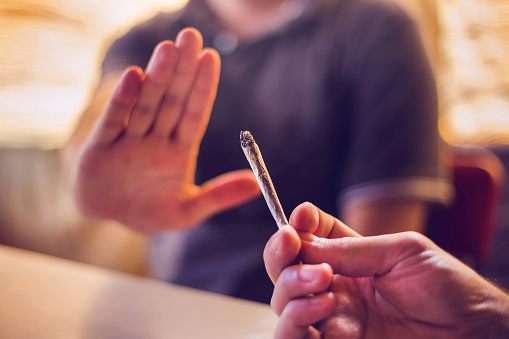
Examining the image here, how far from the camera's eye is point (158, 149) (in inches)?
11.8

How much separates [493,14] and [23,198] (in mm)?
1184

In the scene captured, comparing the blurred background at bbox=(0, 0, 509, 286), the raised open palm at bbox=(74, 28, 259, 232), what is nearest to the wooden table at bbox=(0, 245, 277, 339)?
the raised open palm at bbox=(74, 28, 259, 232)

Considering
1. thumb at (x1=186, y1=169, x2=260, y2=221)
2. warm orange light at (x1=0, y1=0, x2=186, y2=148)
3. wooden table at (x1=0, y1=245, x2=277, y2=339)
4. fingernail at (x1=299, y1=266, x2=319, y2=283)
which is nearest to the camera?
fingernail at (x1=299, y1=266, x2=319, y2=283)

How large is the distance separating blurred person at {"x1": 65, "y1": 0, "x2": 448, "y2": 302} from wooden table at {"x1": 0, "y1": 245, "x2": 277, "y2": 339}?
3.1 inches

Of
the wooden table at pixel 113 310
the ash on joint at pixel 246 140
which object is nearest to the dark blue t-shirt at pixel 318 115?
the wooden table at pixel 113 310

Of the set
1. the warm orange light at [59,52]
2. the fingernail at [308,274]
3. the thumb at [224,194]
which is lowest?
the thumb at [224,194]

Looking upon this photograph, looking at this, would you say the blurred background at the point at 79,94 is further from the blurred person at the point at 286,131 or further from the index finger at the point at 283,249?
the index finger at the point at 283,249

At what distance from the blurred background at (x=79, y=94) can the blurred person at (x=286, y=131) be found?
0.19 ft

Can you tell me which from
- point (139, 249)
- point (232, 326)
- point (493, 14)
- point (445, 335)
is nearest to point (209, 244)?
point (232, 326)

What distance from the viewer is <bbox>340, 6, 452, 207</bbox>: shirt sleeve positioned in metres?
0.43

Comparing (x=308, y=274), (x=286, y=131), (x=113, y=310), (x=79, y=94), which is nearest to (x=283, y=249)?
(x=308, y=274)

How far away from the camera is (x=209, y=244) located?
0.47 meters

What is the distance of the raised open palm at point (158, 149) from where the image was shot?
23 centimetres

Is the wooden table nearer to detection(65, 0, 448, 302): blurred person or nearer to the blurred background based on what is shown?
detection(65, 0, 448, 302): blurred person
